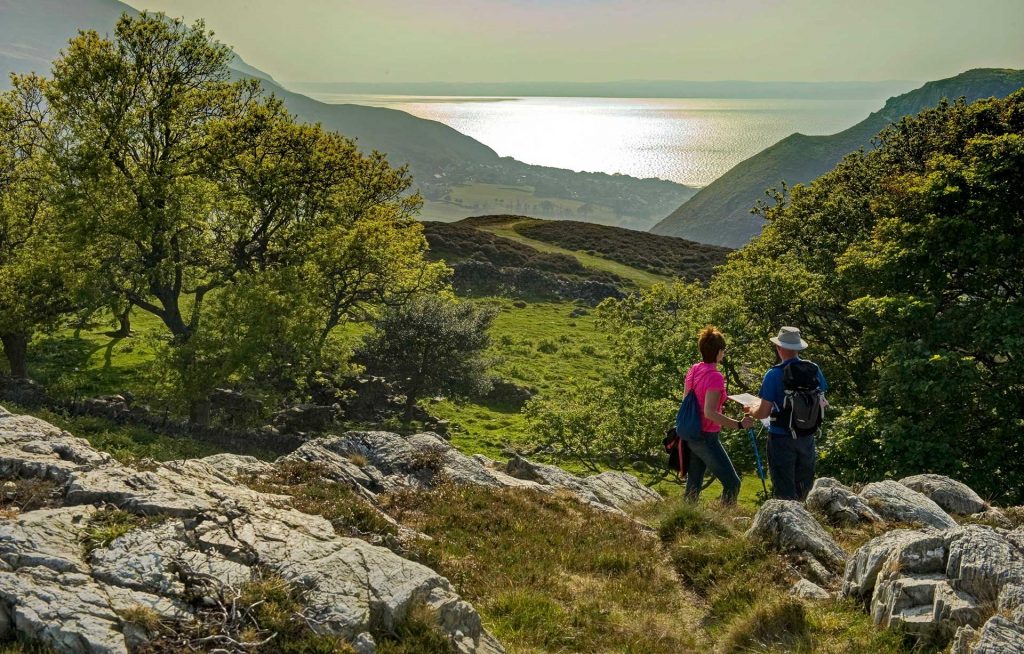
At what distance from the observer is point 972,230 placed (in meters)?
17.3

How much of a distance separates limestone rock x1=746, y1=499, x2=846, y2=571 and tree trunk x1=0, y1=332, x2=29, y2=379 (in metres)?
29.6

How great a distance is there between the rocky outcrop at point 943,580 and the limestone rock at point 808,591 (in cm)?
29

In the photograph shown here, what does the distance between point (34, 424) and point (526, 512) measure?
8.70m

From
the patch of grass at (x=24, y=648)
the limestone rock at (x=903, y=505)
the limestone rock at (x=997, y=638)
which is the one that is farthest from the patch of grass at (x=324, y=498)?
the limestone rock at (x=903, y=505)

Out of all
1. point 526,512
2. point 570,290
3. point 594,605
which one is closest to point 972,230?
point 526,512

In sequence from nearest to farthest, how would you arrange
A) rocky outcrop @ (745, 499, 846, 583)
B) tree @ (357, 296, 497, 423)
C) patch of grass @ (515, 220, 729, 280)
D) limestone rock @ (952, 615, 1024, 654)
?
limestone rock @ (952, 615, 1024, 654) → rocky outcrop @ (745, 499, 846, 583) → tree @ (357, 296, 497, 423) → patch of grass @ (515, 220, 729, 280)

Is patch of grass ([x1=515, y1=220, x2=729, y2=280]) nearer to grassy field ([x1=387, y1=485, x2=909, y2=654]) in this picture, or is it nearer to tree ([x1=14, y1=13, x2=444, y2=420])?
tree ([x1=14, y1=13, x2=444, y2=420])

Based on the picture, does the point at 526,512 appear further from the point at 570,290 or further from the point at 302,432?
the point at 570,290

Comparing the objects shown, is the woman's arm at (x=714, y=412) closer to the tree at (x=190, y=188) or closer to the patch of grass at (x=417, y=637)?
the patch of grass at (x=417, y=637)

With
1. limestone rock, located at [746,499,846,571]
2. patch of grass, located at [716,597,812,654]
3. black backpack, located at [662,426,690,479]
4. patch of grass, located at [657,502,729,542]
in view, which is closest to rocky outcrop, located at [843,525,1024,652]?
patch of grass, located at [716,597,812,654]

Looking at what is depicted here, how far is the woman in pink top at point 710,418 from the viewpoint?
1095cm

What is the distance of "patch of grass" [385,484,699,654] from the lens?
8.11 metres

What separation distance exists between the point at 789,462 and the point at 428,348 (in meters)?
23.7

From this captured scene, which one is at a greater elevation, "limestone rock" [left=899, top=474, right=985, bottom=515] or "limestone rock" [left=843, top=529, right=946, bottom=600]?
"limestone rock" [left=843, top=529, right=946, bottom=600]
